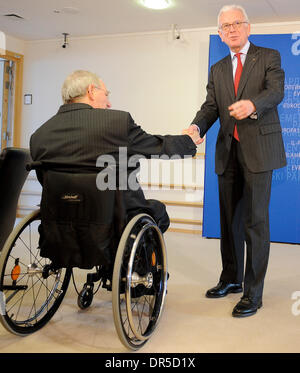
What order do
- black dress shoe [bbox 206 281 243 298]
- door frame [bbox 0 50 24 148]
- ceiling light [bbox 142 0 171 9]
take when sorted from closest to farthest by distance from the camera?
black dress shoe [bbox 206 281 243 298] → ceiling light [bbox 142 0 171 9] → door frame [bbox 0 50 24 148]

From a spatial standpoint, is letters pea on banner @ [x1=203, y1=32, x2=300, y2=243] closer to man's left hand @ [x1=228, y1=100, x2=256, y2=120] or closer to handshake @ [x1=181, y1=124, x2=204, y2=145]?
handshake @ [x1=181, y1=124, x2=204, y2=145]

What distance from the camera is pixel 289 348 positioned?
196 cm

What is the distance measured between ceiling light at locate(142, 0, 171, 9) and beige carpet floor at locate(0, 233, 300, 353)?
2.82 m

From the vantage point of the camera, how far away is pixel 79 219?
1.81 meters

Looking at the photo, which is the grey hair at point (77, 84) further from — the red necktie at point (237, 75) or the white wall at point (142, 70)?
the white wall at point (142, 70)

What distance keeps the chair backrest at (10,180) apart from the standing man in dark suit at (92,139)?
0.39 m

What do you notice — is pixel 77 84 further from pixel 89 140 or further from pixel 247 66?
pixel 247 66

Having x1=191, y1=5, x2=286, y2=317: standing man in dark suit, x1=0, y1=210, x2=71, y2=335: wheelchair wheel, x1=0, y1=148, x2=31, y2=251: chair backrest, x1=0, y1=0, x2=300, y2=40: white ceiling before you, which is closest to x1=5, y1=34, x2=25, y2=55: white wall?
x1=0, y1=0, x2=300, y2=40: white ceiling

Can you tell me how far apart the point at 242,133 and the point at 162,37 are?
340cm

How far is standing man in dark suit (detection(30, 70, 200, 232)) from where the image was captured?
1.78 m

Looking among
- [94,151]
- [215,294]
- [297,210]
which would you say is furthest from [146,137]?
[297,210]

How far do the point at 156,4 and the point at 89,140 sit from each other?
3.19 metres

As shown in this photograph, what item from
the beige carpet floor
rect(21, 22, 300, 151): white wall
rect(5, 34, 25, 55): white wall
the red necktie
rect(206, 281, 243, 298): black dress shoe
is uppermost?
rect(5, 34, 25, 55): white wall

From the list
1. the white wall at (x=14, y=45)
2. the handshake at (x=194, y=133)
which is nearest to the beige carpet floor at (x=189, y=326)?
the handshake at (x=194, y=133)
